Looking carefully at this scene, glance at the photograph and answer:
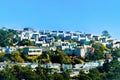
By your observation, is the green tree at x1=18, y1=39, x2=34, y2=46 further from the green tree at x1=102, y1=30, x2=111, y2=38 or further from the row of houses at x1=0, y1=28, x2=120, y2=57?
the green tree at x1=102, y1=30, x2=111, y2=38

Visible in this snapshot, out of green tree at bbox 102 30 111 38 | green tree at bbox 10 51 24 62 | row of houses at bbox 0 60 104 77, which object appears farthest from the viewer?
green tree at bbox 102 30 111 38

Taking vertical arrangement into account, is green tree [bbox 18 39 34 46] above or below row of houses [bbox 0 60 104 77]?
above

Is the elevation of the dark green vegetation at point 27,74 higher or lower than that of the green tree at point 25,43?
lower

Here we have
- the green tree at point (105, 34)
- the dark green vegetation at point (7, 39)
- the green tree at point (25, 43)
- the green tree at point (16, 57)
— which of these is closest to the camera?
the green tree at point (16, 57)

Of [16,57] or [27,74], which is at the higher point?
[16,57]

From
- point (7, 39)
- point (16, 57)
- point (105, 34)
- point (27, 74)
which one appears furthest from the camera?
point (105, 34)

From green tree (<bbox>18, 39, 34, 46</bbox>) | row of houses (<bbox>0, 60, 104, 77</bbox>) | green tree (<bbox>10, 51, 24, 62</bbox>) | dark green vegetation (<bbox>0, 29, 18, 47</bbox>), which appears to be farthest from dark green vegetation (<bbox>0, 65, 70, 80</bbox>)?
green tree (<bbox>18, 39, 34, 46</bbox>)

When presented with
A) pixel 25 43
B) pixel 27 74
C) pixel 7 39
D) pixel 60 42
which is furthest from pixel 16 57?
pixel 60 42

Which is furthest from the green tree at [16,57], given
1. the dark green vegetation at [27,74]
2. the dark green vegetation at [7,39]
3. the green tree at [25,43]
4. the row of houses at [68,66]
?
the green tree at [25,43]

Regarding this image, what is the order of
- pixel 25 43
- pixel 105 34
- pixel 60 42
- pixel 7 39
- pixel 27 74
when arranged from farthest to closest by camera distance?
pixel 105 34 < pixel 60 42 < pixel 7 39 < pixel 25 43 < pixel 27 74

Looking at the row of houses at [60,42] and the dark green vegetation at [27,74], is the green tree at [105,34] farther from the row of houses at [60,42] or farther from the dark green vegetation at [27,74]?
the dark green vegetation at [27,74]

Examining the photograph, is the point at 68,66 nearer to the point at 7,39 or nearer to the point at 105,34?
the point at 7,39
